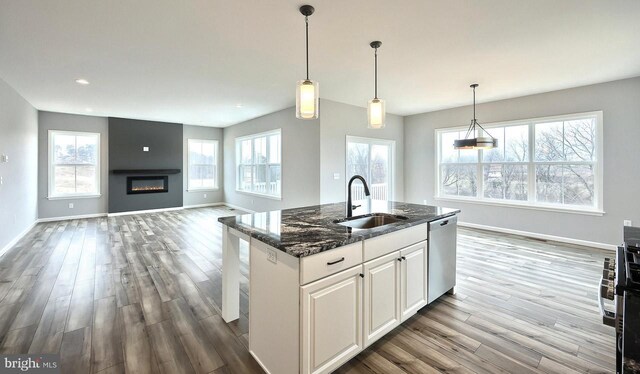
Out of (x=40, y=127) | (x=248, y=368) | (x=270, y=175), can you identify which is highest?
(x=40, y=127)

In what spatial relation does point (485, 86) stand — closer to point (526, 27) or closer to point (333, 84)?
point (526, 27)

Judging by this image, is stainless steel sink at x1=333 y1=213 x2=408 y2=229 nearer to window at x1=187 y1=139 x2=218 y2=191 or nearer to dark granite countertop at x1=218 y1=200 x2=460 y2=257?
dark granite countertop at x1=218 y1=200 x2=460 y2=257

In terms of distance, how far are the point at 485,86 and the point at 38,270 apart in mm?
6864

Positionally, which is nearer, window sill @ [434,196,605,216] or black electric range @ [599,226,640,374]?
black electric range @ [599,226,640,374]

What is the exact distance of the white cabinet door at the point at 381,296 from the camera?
74.5 inches

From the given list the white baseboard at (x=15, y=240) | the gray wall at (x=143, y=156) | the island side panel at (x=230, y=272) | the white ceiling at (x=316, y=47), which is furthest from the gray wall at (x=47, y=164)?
the island side panel at (x=230, y=272)

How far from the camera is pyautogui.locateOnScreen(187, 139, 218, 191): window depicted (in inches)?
350

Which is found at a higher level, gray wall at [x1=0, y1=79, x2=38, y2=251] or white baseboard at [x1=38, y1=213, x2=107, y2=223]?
gray wall at [x1=0, y1=79, x2=38, y2=251]

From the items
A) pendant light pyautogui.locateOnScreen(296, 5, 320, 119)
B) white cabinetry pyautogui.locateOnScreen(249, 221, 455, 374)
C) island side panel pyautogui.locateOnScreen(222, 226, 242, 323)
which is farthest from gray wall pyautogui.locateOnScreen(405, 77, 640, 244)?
island side panel pyautogui.locateOnScreen(222, 226, 242, 323)

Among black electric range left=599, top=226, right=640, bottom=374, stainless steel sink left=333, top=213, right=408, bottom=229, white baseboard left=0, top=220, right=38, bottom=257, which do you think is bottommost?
white baseboard left=0, top=220, right=38, bottom=257

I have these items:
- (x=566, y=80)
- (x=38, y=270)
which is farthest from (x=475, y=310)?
(x=38, y=270)

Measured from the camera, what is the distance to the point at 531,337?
7.19 ft

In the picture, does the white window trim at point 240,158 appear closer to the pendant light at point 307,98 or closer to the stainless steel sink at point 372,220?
the stainless steel sink at point 372,220

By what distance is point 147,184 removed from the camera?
8.04 metres
